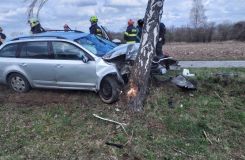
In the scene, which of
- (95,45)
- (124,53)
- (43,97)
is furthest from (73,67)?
(124,53)

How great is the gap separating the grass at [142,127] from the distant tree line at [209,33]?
26.6 meters

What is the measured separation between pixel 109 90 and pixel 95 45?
1.58 meters

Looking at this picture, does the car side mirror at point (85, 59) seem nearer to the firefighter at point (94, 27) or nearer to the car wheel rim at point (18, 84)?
the car wheel rim at point (18, 84)

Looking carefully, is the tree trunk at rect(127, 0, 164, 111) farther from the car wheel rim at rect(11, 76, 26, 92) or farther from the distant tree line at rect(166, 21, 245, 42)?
the distant tree line at rect(166, 21, 245, 42)

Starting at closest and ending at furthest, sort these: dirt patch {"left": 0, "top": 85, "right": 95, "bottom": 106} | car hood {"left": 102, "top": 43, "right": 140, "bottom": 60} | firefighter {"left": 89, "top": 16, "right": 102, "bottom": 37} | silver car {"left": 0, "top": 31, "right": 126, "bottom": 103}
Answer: silver car {"left": 0, "top": 31, "right": 126, "bottom": 103} → car hood {"left": 102, "top": 43, "right": 140, "bottom": 60} → dirt patch {"left": 0, "top": 85, "right": 95, "bottom": 106} → firefighter {"left": 89, "top": 16, "right": 102, "bottom": 37}

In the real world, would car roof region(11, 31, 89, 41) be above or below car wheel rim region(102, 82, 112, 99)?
above

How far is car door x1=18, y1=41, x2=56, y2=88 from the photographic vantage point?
9.75 meters

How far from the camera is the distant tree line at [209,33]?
34969 mm

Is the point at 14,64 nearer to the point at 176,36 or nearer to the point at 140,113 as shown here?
the point at 140,113

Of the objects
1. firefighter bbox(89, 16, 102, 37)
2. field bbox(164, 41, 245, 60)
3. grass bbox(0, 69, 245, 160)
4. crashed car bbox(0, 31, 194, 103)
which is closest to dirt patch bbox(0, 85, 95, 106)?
grass bbox(0, 69, 245, 160)

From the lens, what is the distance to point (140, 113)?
8570mm

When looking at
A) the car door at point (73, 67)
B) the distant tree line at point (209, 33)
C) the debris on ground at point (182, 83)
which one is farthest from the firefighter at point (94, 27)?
the distant tree line at point (209, 33)

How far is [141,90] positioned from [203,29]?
29.8 metres

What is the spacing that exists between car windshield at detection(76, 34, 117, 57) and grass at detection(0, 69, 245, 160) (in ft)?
3.63
